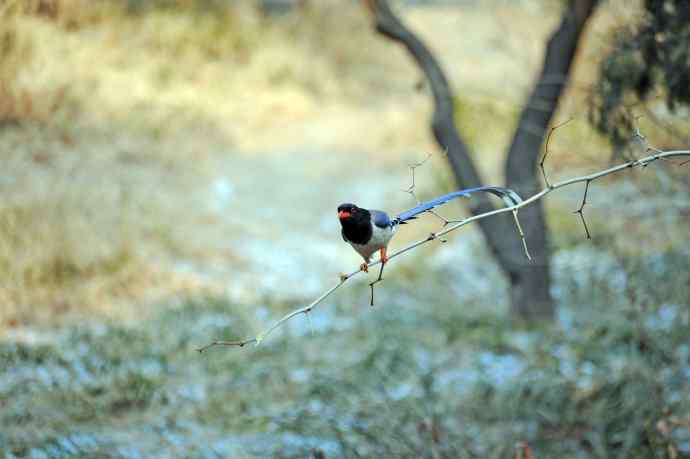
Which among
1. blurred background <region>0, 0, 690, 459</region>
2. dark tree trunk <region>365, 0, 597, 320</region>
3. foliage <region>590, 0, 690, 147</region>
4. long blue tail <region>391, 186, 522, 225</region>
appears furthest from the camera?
dark tree trunk <region>365, 0, 597, 320</region>

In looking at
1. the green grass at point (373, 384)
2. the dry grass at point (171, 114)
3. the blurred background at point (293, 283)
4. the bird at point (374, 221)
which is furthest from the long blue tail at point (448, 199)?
the dry grass at point (171, 114)

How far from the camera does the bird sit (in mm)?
1935

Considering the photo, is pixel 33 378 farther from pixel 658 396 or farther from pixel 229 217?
pixel 229 217

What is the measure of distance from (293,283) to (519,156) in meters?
2.33

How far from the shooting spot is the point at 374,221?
2.13m

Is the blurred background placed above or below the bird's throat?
below

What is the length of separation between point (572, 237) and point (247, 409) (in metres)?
4.21

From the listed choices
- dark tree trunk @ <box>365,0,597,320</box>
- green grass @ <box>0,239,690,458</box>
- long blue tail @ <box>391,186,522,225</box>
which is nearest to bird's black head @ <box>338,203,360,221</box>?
long blue tail @ <box>391,186,522,225</box>

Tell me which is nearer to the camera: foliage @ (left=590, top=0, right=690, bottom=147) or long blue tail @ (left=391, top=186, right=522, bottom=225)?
long blue tail @ (left=391, top=186, right=522, bottom=225)

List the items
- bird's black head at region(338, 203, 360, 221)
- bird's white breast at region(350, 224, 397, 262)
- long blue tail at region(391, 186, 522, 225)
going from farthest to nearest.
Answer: bird's white breast at region(350, 224, 397, 262)
bird's black head at region(338, 203, 360, 221)
long blue tail at region(391, 186, 522, 225)

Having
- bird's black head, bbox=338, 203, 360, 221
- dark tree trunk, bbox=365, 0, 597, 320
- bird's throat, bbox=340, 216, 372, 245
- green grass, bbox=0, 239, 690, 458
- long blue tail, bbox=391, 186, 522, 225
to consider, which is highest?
long blue tail, bbox=391, 186, 522, 225

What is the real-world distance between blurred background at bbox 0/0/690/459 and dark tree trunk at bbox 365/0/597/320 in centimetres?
19

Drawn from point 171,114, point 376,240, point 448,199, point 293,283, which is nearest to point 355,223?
point 376,240

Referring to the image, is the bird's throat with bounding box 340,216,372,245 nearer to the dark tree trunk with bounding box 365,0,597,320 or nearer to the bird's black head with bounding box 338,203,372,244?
the bird's black head with bounding box 338,203,372,244
